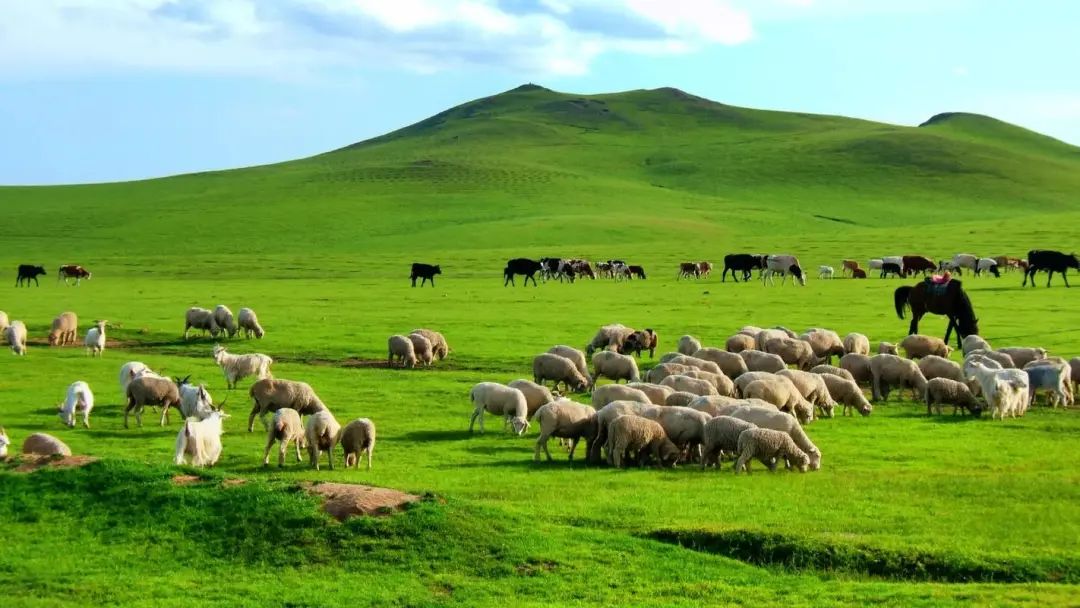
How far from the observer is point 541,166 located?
473ft

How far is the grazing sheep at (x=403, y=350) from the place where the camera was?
29422 millimetres

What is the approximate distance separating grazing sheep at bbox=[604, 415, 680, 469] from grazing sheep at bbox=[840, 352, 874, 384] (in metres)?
8.67

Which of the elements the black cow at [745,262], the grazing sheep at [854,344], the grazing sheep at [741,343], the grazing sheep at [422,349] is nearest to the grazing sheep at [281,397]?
the grazing sheep at [422,349]

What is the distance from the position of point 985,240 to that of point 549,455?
231ft

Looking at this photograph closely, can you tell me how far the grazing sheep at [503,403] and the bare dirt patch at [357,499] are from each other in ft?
20.6

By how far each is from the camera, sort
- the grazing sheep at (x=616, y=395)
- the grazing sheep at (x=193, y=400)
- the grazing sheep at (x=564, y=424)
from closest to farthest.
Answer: the grazing sheep at (x=564, y=424)
the grazing sheep at (x=616, y=395)
the grazing sheep at (x=193, y=400)

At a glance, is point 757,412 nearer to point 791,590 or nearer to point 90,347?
point 791,590

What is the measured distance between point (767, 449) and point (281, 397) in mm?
8399

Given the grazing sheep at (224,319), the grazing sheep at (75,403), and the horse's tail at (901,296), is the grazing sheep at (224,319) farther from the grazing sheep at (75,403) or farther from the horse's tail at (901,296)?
the horse's tail at (901,296)

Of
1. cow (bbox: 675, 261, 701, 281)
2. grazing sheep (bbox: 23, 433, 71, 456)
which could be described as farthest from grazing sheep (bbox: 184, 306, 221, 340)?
cow (bbox: 675, 261, 701, 281)

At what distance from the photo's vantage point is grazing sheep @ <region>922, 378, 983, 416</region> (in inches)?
874

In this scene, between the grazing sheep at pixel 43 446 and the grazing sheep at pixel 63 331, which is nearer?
the grazing sheep at pixel 43 446

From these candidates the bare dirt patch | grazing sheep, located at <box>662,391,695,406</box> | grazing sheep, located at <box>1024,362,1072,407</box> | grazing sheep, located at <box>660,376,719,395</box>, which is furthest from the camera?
grazing sheep, located at <box>1024,362,1072,407</box>

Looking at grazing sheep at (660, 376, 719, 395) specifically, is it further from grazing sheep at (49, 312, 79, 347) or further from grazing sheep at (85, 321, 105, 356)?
grazing sheep at (49, 312, 79, 347)
